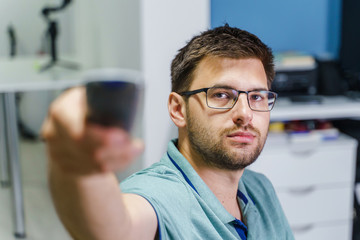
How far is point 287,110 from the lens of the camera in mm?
2156

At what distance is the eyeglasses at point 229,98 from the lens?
100cm

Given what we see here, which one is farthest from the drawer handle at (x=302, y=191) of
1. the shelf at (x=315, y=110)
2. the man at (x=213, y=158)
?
the man at (x=213, y=158)

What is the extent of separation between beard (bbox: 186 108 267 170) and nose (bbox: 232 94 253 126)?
1 centimetres

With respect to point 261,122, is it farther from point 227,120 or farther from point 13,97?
point 13,97

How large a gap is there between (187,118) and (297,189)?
133 centimetres

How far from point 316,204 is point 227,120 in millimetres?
1436

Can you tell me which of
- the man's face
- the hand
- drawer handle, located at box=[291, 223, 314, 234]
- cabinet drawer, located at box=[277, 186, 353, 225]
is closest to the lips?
the man's face

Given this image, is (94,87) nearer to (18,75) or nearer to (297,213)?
(297,213)

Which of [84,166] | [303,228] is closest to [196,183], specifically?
[84,166]

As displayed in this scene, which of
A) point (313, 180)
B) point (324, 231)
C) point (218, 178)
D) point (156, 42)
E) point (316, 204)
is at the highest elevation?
point (156, 42)

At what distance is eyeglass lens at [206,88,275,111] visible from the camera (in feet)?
3.29

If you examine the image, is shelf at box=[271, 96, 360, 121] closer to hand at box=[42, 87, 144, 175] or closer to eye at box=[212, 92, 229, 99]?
eye at box=[212, 92, 229, 99]

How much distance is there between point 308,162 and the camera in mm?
2195

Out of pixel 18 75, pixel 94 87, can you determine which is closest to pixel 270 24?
pixel 18 75
